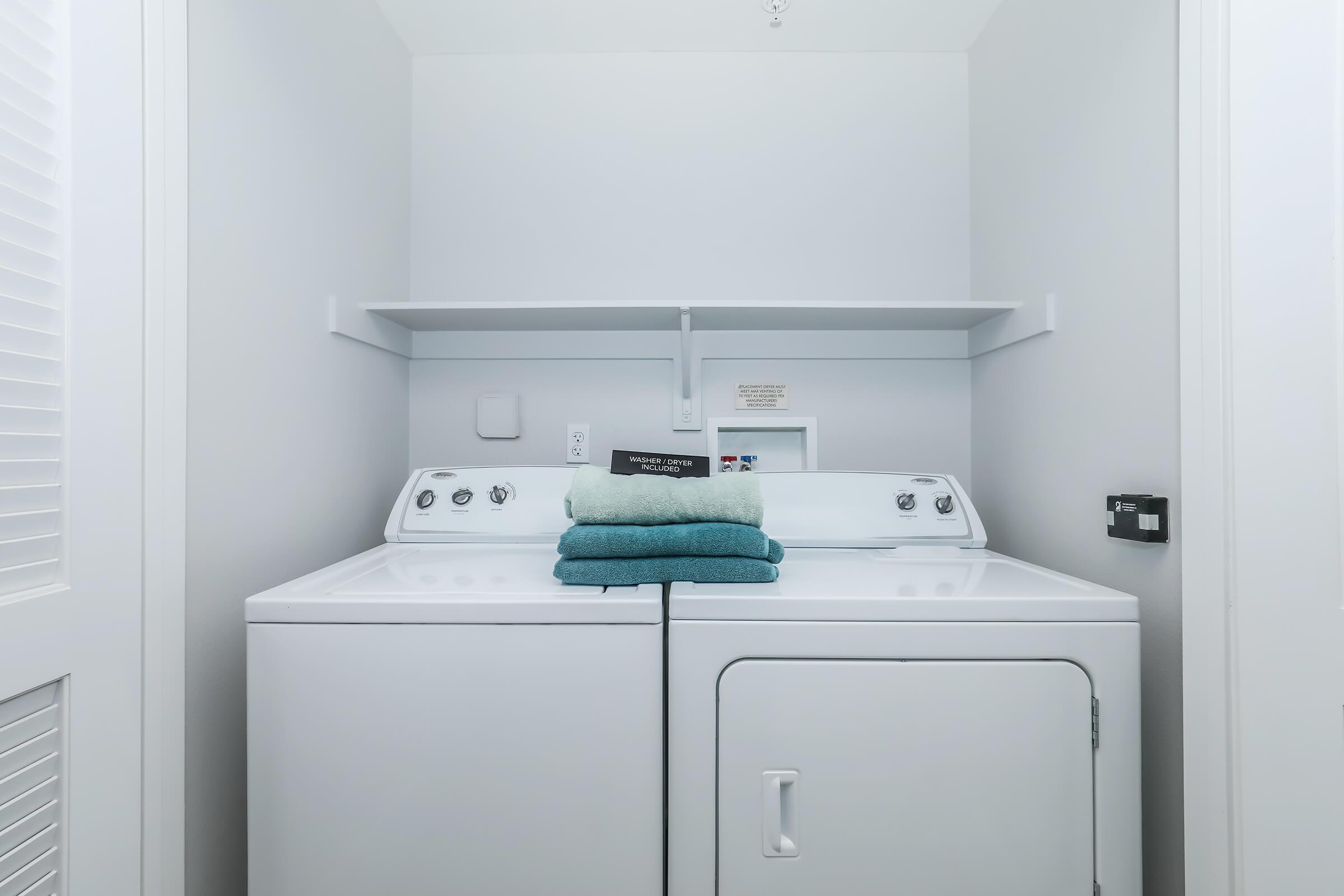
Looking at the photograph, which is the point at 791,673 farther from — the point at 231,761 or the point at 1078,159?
the point at 1078,159

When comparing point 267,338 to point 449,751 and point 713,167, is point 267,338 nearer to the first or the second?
point 449,751

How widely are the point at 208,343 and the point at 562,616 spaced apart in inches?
29.3

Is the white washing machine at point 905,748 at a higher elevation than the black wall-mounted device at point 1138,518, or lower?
lower

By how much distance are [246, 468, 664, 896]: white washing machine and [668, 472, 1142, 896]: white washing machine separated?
0.09m

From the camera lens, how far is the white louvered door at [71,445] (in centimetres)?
73

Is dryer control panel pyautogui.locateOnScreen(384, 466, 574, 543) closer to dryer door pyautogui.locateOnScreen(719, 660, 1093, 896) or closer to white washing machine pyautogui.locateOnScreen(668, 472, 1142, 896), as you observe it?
white washing machine pyautogui.locateOnScreen(668, 472, 1142, 896)

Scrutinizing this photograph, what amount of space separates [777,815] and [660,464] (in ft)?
2.24

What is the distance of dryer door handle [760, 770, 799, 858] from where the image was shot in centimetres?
92

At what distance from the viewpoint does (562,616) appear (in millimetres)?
932

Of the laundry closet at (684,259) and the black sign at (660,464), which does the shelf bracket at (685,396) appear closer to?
the laundry closet at (684,259)

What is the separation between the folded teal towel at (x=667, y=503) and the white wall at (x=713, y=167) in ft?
2.72

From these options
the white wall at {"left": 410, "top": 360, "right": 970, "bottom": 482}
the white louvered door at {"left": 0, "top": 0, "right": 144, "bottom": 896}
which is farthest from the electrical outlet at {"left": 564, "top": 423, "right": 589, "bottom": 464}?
the white louvered door at {"left": 0, "top": 0, "right": 144, "bottom": 896}

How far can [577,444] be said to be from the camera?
1.78 m

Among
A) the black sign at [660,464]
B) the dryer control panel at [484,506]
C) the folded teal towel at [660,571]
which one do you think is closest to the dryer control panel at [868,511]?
the black sign at [660,464]
